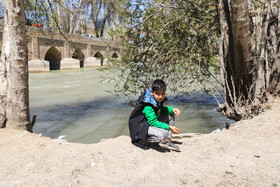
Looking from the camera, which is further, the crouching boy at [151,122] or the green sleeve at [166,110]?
the green sleeve at [166,110]

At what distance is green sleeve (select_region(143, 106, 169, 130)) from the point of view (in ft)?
12.3

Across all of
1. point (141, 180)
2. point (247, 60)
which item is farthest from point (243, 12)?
point (141, 180)

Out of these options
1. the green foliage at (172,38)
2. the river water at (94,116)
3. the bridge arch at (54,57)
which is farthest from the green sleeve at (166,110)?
the bridge arch at (54,57)

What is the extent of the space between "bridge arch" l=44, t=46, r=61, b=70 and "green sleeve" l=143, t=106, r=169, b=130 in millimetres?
35620

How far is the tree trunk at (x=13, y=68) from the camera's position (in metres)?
4.81

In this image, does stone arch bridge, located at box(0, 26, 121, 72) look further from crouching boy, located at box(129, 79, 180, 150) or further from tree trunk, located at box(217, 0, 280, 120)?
crouching boy, located at box(129, 79, 180, 150)

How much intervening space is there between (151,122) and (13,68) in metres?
2.81

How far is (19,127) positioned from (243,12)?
193 inches

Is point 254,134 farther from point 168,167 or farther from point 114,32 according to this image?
point 114,32

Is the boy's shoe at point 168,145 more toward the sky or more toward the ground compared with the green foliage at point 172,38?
more toward the ground

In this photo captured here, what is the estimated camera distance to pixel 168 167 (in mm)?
3371

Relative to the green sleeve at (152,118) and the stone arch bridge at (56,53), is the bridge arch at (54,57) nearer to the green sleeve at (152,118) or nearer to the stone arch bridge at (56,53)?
the stone arch bridge at (56,53)

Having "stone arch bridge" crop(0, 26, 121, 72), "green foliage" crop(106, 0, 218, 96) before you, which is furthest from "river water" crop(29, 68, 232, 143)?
"stone arch bridge" crop(0, 26, 121, 72)

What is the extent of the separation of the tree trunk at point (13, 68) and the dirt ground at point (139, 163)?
2.01 feet
